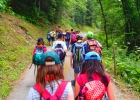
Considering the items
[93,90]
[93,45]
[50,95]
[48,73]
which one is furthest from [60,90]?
[93,45]

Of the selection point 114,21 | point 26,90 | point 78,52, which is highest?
point 114,21

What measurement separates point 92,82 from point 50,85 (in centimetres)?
86

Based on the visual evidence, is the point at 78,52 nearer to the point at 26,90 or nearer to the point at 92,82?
the point at 26,90

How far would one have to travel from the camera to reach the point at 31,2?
3006 cm

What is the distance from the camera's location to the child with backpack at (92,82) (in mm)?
3656

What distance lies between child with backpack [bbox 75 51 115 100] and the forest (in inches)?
237

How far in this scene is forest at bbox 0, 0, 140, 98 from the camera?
11.6 metres

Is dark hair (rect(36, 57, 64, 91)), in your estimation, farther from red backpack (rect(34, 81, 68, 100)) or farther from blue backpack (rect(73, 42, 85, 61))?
blue backpack (rect(73, 42, 85, 61))

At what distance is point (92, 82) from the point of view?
148 inches

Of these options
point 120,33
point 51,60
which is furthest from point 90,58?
point 120,33

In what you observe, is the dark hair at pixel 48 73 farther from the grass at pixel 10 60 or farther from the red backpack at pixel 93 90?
the grass at pixel 10 60

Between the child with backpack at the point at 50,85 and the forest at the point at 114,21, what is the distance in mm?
6911

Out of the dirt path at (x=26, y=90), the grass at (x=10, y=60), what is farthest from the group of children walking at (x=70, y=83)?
the grass at (x=10, y=60)

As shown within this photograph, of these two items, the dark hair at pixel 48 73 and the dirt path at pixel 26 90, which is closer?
the dark hair at pixel 48 73
